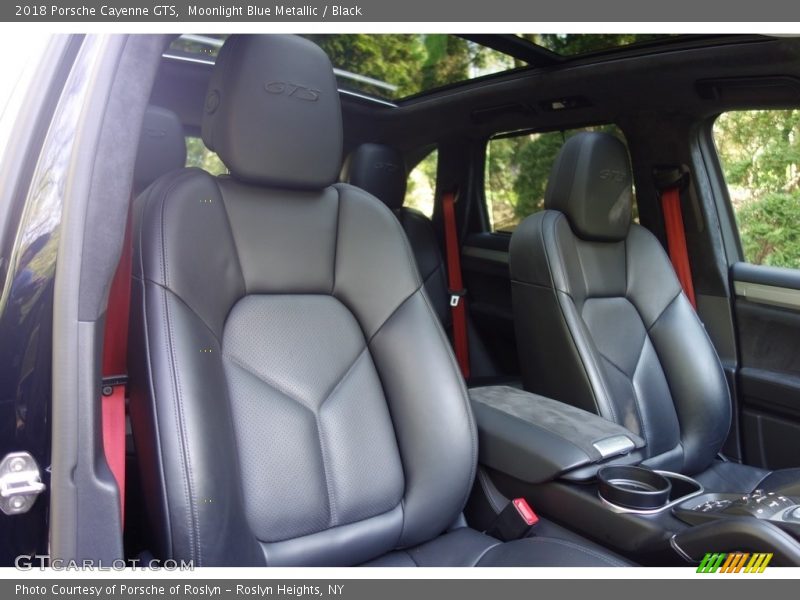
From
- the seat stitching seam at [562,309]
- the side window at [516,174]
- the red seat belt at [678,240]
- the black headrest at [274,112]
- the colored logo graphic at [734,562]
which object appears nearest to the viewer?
the colored logo graphic at [734,562]

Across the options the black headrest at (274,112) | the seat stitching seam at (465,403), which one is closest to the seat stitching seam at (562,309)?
the seat stitching seam at (465,403)

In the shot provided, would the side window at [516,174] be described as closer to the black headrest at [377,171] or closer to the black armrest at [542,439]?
the black headrest at [377,171]

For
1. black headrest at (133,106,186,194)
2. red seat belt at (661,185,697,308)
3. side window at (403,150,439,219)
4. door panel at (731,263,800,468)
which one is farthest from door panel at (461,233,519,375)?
black headrest at (133,106,186,194)

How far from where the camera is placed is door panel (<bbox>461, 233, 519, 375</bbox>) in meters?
3.42

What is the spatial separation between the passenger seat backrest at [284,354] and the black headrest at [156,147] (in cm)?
100

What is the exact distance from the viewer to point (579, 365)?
205 centimetres

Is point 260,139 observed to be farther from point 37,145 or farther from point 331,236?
point 37,145

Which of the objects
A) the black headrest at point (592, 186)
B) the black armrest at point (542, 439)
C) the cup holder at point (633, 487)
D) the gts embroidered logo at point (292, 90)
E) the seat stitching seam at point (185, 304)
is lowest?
the cup holder at point (633, 487)

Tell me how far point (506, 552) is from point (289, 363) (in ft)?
2.14

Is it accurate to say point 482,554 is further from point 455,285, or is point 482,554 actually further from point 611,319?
point 455,285

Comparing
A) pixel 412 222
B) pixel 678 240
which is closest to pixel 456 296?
pixel 412 222

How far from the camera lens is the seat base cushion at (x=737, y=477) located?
2084 mm

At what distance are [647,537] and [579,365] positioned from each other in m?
0.71

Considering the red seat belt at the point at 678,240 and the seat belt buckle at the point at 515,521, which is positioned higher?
the red seat belt at the point at 678,240
